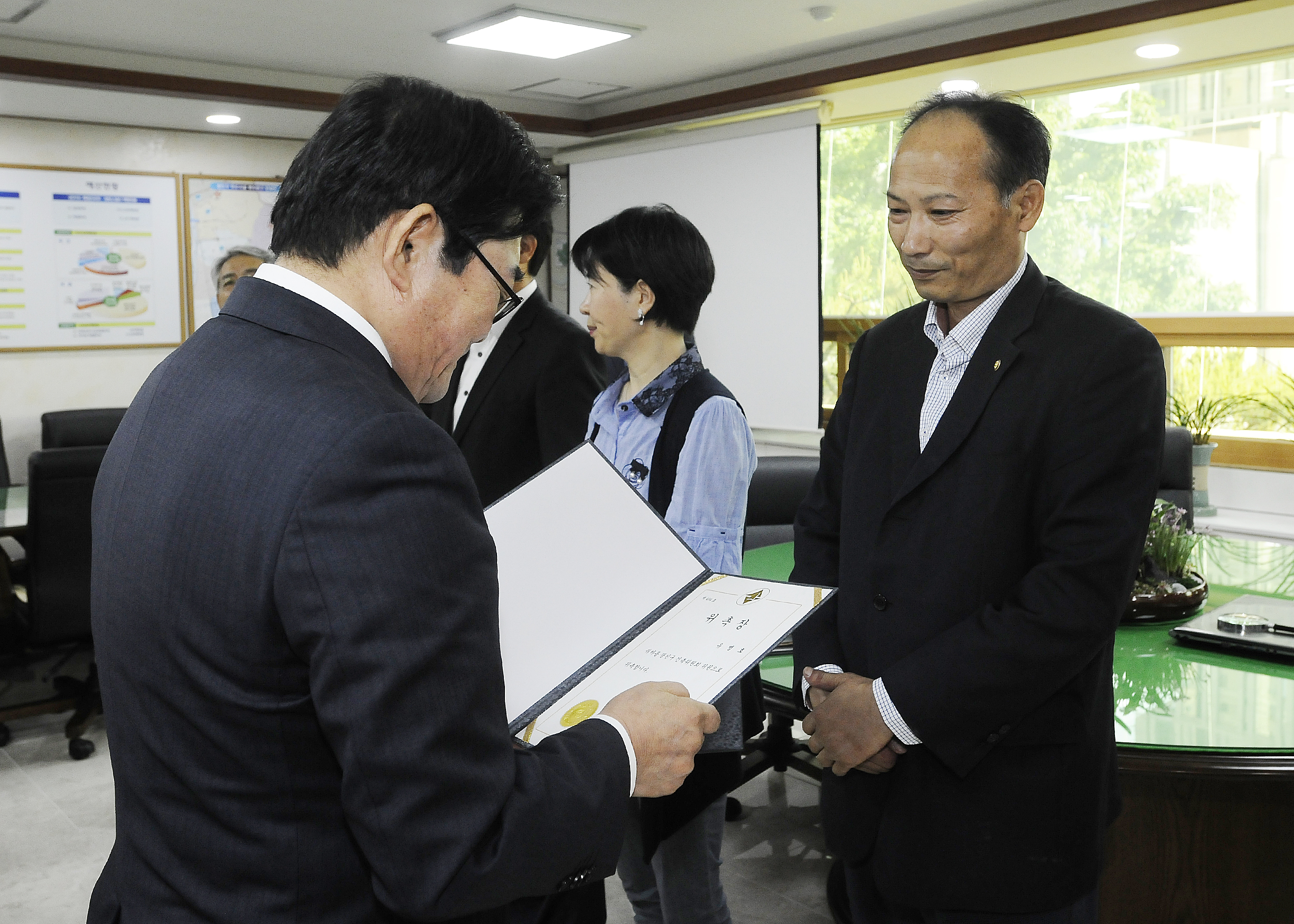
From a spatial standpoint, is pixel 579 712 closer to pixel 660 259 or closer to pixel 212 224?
pixel 660 259

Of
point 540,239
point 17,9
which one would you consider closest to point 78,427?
point 17,9

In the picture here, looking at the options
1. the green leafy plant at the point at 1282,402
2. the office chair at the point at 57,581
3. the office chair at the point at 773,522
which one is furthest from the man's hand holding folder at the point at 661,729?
the green leafy plant at the point at 1282,402

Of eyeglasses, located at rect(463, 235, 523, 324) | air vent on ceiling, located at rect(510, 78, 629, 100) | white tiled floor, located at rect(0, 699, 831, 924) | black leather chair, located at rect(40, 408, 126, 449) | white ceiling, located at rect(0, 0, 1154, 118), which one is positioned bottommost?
white tiled floor, located at rect(0, 699, 831, 924)

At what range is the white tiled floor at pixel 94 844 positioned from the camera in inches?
112

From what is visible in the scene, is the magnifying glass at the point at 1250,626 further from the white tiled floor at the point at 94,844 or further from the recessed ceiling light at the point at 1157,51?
the recessed ceiling light at the point at 1157,51

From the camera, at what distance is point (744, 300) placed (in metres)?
6.05

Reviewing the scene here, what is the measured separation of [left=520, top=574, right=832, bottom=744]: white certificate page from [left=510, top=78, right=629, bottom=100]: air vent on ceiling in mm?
5113

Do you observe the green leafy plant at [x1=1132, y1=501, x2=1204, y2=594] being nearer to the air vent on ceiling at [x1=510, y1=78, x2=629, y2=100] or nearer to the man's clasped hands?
the man's clasped hands

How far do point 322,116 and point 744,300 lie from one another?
256cm

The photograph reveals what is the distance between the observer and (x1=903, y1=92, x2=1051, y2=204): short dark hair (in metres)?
1.46

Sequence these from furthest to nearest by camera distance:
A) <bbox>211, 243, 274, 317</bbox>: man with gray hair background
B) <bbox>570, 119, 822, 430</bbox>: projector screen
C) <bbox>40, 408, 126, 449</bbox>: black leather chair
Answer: <bbox>570, 119, 822, 430</bbox>: projector screen
<bbox>40, 408, 126, 449</bbox>: black leather chair
<bbox>211, 243, 274, 317</bbox>: man with gray hair background

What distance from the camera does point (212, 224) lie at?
6.29 metres

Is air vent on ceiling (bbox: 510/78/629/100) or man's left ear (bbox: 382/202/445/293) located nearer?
man's left ear (bbox: 382/202/445/293)

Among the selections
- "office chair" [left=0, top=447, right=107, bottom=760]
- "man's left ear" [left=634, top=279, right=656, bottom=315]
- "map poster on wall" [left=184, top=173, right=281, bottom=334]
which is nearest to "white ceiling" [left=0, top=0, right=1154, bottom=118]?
"map poster on wall" [left=184, top=173, right=281, bottom=334]
